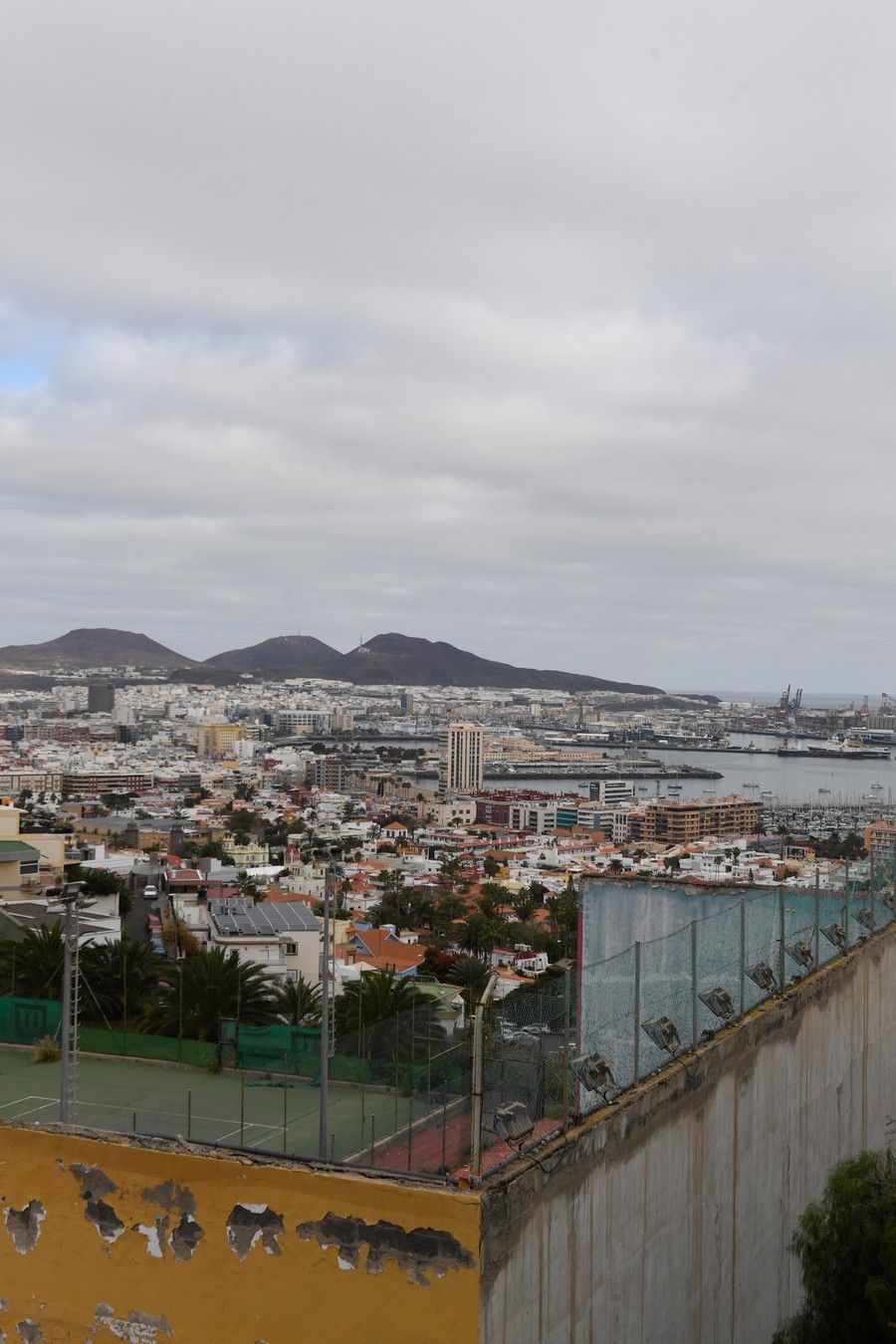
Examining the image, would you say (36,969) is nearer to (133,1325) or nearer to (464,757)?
(133,1325)

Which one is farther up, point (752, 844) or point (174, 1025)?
point (174, 1025)

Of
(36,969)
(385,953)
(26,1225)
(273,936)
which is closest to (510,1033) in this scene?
(26,1225)

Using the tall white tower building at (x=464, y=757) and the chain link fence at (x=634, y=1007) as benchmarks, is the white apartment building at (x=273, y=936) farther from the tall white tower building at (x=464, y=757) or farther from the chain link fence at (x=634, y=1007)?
the tall white tower building at (x=464, y=757)

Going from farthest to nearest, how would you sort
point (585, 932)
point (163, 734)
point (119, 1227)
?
point (163, 734)
point (585, 932)
point (119, 1227)

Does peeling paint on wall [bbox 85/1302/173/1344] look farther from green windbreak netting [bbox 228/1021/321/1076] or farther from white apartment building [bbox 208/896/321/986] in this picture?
white apartment building [bbox 208/896/321/986]

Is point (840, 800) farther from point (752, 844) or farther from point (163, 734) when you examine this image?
point (163, 734)

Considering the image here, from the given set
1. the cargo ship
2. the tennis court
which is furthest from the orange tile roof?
the cargo ship

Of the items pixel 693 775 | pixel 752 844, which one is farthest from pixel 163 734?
pixel 752 844
